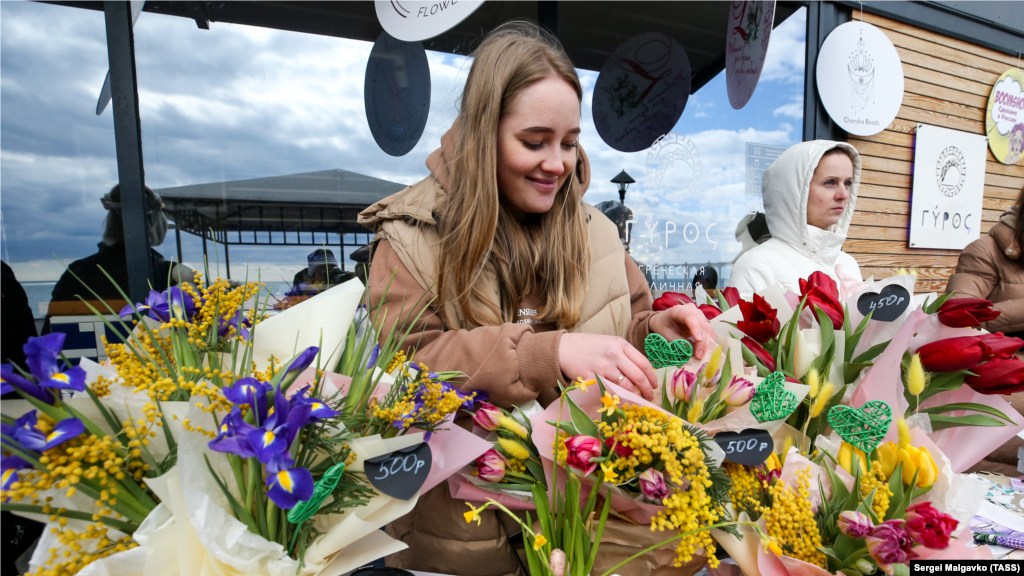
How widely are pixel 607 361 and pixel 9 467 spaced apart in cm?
71

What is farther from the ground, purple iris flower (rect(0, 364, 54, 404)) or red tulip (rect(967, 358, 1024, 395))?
purple iris flower (rect(0, 364, 54, 404))

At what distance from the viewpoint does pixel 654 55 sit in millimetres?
3387

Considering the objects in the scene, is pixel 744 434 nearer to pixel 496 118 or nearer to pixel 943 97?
pixel 496 118

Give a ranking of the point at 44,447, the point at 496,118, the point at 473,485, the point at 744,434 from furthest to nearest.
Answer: the point at 496,118, the point at 473,485, the point at 744,434, the point at 44,447

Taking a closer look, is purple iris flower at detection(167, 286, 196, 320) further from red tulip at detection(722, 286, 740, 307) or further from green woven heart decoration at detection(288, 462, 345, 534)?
red tulip at detection(722, 286, 740, 307)

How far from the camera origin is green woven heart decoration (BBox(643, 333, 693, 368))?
2.51 feet

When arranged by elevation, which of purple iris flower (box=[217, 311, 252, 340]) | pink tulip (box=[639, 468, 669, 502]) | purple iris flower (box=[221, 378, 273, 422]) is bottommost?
pink tulip (box=[639, 468, 669, 502])

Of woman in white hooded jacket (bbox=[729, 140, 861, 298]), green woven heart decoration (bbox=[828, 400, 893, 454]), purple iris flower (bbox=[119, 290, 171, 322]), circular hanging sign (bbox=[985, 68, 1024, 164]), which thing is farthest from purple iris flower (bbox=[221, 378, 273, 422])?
circular hanging sign (bbox=[985, 68, 1024, 164])

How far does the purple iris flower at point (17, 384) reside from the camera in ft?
1.32

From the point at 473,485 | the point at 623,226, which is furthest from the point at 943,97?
the point at 473,485

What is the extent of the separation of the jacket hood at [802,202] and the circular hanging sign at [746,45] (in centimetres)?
68

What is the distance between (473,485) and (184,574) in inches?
14.5

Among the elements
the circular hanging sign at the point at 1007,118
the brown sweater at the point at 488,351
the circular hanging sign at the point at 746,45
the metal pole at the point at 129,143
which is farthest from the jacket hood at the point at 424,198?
the circular hanging sign at the point at 1007,118

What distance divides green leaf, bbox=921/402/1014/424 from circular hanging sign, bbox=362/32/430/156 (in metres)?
2.79
